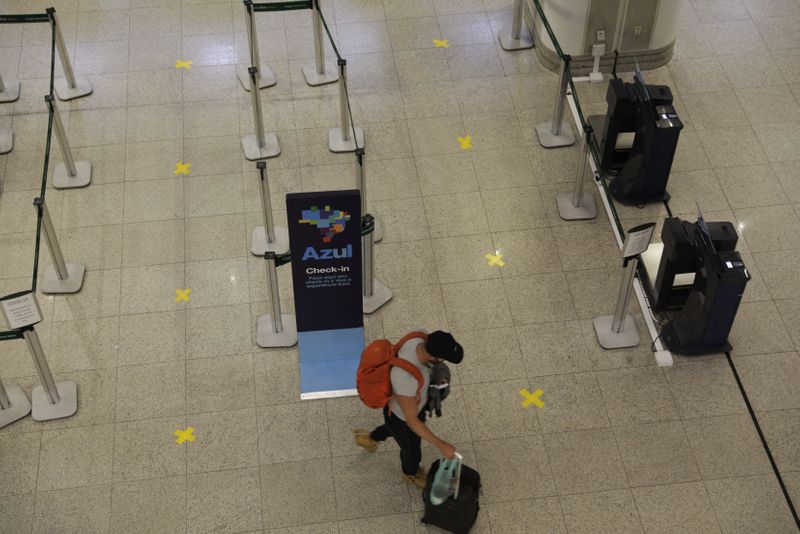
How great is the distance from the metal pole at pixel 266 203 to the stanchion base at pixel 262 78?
76.6 inches

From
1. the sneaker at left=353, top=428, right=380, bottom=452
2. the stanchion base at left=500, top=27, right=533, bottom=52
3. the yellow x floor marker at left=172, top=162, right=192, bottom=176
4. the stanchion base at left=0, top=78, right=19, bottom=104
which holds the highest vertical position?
the stanchion base at left=0, top=78, right=19, bottom=104

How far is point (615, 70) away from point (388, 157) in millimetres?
2561

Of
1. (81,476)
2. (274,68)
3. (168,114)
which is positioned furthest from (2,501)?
(274,68)

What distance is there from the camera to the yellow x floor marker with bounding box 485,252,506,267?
8.01 m

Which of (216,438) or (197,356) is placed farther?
(197,356)

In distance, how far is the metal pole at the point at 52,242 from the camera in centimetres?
708

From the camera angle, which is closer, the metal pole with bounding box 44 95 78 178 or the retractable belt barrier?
Answer: the retractable belt barrier

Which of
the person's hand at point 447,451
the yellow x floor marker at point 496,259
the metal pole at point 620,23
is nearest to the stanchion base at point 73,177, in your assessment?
the yellow x floor marker at point 496,259

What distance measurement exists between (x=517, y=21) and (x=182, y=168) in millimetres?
3650

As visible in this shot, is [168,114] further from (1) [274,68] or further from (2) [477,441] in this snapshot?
(2) [477,441]

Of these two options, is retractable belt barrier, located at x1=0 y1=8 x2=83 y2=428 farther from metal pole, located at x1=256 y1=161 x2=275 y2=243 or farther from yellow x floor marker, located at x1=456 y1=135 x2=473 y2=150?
yellow x floor marker, located at x1=456 y1=135 x2=473 y2=150

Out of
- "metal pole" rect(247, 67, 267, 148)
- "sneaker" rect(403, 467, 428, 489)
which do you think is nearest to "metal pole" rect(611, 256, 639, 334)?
"sneaker" rect(403, 467, 428, 489)

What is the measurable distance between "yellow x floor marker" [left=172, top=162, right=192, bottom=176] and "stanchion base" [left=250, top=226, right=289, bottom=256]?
41.0 inches

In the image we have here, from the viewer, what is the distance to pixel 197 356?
736 cm
